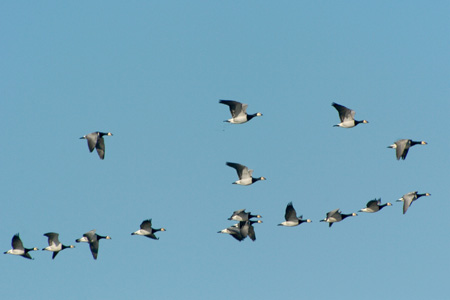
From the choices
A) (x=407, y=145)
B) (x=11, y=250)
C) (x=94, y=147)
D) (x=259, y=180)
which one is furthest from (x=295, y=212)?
(x=11, y=250)

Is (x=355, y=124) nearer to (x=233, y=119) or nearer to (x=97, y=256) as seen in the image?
(x=233, y=119)

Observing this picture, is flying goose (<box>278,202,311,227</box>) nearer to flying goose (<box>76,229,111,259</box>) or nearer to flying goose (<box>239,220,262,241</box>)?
flying goose (<box>239,220,262,241</box>)

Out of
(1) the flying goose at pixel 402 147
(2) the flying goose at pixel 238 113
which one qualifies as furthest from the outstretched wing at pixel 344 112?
(2) the flying goose at pixel 238 113

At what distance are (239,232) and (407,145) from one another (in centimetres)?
813

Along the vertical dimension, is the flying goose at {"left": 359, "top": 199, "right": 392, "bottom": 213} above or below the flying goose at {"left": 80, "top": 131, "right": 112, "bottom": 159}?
below

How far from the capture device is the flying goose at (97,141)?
4813 cm

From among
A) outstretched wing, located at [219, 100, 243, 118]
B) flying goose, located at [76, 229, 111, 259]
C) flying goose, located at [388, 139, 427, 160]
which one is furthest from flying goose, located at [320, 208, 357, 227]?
flying goose, located at [76, 229, 111, 259]

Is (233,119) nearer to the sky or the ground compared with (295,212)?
nearer to the sky

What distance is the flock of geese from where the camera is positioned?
47862 millimetres

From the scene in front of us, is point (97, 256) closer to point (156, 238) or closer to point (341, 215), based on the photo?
point (156, 238)

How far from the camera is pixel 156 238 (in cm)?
5053

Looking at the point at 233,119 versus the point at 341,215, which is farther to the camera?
the point at 341,215

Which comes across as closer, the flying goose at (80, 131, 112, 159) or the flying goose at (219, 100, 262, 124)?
the flying goose at (219, 100, 262, 124)

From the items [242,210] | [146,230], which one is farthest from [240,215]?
[146,230]
